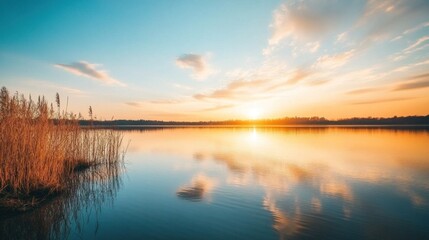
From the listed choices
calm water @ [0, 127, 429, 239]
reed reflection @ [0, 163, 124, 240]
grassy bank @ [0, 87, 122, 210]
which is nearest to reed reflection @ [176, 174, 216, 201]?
calm water @ [0, 127, 429, 239]

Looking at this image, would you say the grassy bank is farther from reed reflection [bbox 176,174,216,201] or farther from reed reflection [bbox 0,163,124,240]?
reed reflection [bbox 176,174,216,201]

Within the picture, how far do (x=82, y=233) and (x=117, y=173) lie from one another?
824 cm

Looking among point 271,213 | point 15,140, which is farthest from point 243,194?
point 15,140

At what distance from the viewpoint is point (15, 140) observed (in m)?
8.04

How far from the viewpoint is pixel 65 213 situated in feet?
25.4

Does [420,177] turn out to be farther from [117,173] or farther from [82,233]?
[117,173]

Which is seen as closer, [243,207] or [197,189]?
[243,207]

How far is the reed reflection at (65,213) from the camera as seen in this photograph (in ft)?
20.8

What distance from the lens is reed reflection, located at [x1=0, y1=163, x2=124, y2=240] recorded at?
635 cm

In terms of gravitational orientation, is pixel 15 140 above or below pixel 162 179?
above

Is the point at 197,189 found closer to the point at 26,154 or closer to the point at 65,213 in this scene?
the point at 65,213

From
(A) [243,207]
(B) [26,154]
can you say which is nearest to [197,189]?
(A) [243,207]

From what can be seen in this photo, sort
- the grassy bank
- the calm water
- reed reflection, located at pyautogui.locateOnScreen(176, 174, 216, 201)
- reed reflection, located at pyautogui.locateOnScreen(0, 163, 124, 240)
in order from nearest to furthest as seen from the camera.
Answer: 1. reed reflection, located at pyautogui.locateOnScreen(0, 163, 124, 240)
2. the calm water
3. the grassy bank
4. reed reflection, located at pyautogui.locateOnScreen(176, 174, 216, 201)

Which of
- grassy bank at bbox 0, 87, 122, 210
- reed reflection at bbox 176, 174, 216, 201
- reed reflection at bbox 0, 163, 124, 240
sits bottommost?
reed reflection at bbox 176, 174, 216, 201
